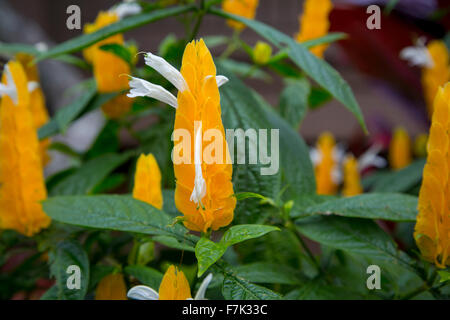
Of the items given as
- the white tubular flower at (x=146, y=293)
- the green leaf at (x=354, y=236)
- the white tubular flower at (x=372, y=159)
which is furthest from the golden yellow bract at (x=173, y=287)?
the white tubular flower at (x=372, y=159)

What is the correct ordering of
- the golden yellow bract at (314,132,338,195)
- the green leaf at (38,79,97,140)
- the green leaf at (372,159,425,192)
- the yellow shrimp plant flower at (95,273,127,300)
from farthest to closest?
the golden yellow bract at (314,132,338,195)
the green leaf at (372,159,425,192)
the green leaf at (38,79,97,140)
the yellow shrimp plant flower at (95,273,127,300)

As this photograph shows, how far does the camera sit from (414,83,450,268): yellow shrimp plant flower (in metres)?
0.29

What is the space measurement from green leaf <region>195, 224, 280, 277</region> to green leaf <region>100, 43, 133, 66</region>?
0.29m

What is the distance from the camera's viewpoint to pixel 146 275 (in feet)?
1.11

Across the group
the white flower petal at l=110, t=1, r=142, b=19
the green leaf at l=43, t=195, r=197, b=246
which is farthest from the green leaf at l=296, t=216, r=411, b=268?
the white flower petal at l=110, t=1, r=142, b=19

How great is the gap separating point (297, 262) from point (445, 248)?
21 cm

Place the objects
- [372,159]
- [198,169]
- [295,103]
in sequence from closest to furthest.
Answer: [198,169]
[295,103]
[372,159]

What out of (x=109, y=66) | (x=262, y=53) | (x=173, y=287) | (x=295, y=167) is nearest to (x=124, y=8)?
(x=109, y=66)

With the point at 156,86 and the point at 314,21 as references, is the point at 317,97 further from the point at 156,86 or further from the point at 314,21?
the point at 156,86

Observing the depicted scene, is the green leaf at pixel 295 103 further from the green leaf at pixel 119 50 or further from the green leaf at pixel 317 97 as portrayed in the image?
the green leaf at pixel 119 50

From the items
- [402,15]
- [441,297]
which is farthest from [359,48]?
[441,297]

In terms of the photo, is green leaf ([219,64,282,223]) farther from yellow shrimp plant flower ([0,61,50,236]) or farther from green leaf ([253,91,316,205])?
yellow shrimp plant flower ([0,61,50,236])

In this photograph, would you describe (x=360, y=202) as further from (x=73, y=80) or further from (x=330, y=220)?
(x=73, y=80)

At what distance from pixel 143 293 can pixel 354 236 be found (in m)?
0.17
